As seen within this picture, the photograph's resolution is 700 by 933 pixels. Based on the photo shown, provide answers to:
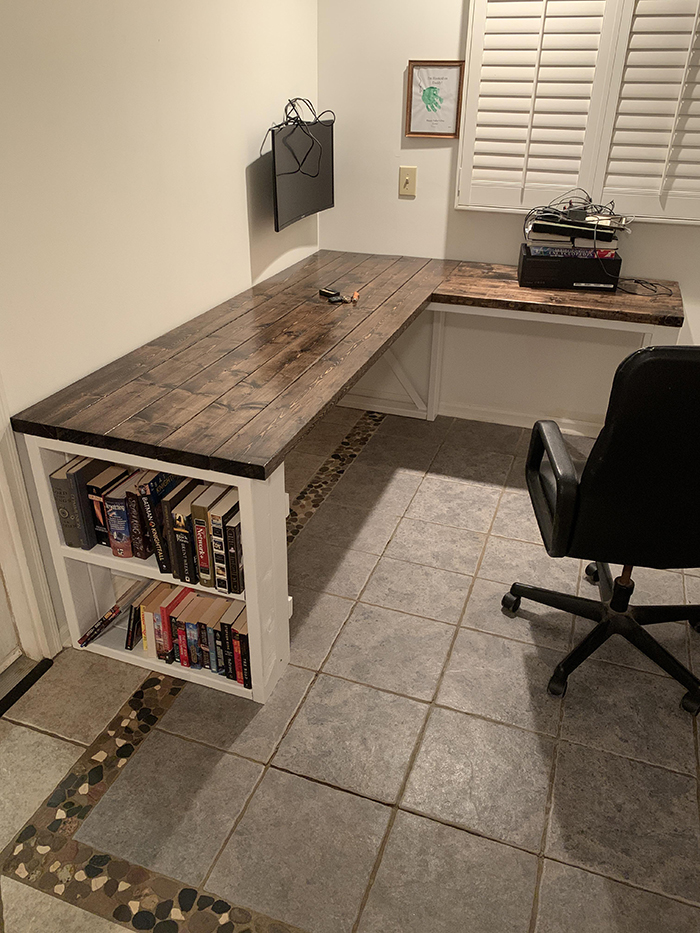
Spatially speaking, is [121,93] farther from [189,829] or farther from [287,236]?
[189,829]

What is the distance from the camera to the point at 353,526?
8.87 ft

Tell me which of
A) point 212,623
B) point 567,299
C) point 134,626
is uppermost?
point 567,299

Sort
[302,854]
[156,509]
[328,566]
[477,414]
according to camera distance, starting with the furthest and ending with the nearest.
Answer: [477,414] → [328,566] → [156,509] → [302,854]

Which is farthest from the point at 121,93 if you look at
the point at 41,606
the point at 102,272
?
the point at 41,606

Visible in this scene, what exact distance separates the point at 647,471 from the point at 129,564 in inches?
51.8

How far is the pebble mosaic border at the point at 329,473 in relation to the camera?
2.75 meters

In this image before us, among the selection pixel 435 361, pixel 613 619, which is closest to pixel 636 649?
pixel 613 619

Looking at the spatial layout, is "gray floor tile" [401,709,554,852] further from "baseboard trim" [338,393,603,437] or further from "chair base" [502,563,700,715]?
"baseboard trim" [338,393,603,437]

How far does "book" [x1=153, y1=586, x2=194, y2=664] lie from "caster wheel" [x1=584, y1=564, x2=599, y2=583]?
4.32 ft

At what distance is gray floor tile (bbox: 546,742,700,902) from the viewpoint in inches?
61.1

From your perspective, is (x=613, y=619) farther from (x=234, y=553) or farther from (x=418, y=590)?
(x=234, y=553)

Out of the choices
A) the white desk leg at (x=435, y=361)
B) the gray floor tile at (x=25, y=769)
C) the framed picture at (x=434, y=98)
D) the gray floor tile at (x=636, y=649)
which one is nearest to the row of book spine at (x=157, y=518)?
the gray floor tile at (x=25, y=769)

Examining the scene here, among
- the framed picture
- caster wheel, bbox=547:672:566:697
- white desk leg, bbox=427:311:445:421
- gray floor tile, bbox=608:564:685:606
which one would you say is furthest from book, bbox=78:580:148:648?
the framed picture

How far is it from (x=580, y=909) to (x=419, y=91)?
293 centimetres
